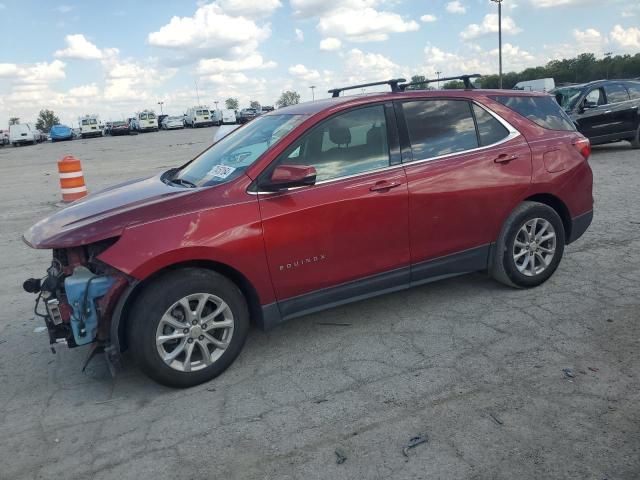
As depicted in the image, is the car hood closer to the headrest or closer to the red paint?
the red paint

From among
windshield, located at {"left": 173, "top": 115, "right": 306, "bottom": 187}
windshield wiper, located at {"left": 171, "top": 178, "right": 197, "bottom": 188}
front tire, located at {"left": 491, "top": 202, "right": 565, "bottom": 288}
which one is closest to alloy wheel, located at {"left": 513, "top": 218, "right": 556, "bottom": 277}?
front tire, located at {"left": 491, "top": 202, "right": 565, "bottom": 288}

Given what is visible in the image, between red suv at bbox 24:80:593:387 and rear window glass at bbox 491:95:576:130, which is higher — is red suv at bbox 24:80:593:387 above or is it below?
below

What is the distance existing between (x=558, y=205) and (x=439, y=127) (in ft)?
4.63

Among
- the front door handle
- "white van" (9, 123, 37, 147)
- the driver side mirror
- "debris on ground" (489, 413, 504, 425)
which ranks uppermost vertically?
"white van" (9, 123, 37, 147)

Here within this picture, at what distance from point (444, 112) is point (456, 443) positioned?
2688mm

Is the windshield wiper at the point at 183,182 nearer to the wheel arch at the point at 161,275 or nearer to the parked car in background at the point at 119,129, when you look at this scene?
the wheel arch at the point at 161,275

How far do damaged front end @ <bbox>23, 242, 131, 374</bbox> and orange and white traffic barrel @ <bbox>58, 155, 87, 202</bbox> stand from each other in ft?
23.5

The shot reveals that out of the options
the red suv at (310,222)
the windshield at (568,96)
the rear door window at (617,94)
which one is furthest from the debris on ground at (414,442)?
the rear door window at (617,94)

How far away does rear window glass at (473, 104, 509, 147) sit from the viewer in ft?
15.2

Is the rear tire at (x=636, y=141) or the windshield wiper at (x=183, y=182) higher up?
the windshield wiper at (x=183, y=182)

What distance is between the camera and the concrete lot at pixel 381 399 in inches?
110

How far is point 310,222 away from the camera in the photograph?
382 cm

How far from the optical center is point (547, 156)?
15.8 ft

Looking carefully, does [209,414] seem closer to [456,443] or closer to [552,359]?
[456,443]
